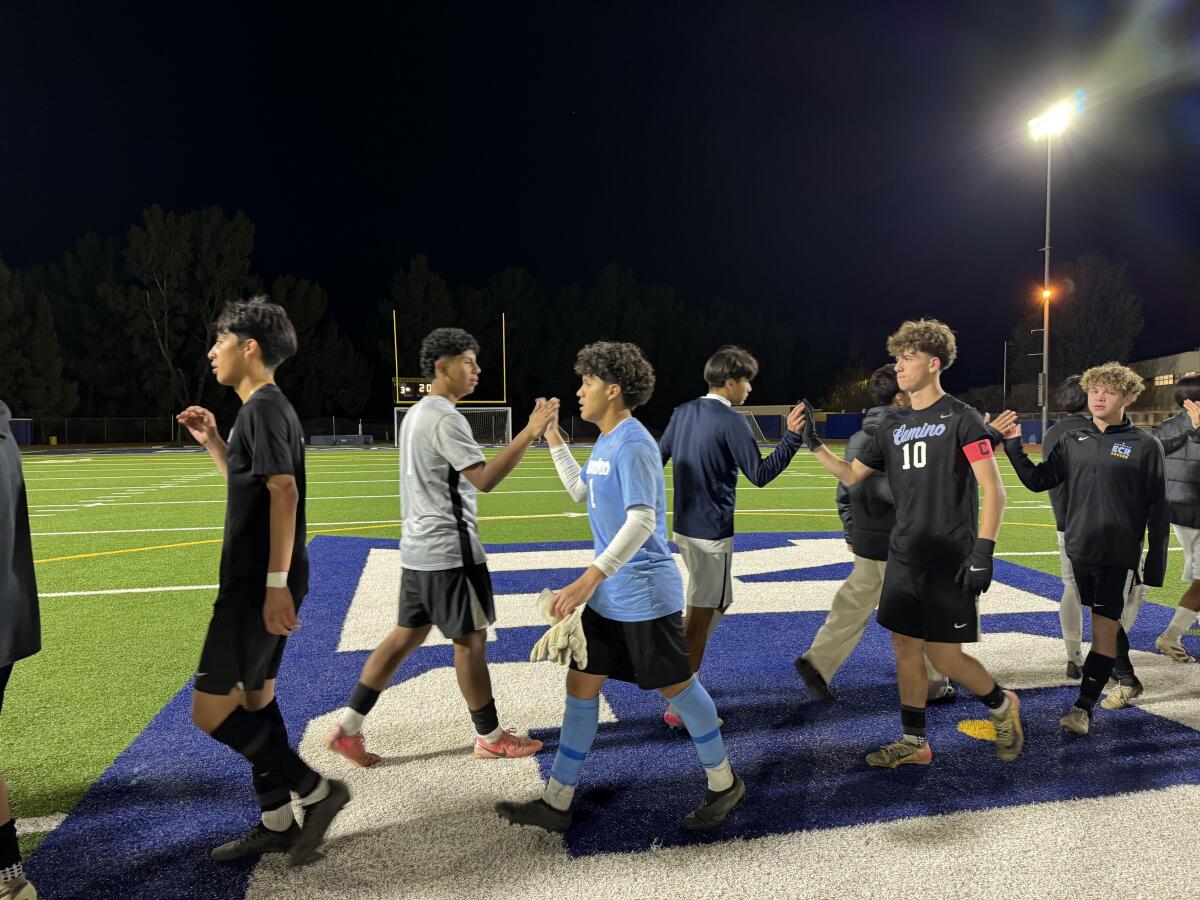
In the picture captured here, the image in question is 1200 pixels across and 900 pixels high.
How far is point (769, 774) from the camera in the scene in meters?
3.43

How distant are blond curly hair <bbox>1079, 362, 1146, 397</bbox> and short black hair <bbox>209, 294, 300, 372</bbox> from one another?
399 cm

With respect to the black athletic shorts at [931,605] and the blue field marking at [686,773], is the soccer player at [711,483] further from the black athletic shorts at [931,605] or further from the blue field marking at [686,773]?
the black athletic shorts at [931,605]

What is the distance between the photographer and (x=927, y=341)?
345cm

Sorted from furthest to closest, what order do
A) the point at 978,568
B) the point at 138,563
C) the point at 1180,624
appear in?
the point at 138,563
the point at 1180,624
the point at 978,568

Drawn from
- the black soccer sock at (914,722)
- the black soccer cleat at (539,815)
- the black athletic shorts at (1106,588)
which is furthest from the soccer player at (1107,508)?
the black soccer cleat at (539,815)

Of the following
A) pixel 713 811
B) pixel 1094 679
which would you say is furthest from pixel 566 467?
pixel 1094 679

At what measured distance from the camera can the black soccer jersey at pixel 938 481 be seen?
3.32 m

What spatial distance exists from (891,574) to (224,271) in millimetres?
47899

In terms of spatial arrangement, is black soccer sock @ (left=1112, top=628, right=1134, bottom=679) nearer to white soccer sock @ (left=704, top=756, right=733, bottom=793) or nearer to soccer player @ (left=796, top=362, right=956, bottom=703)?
soccer player @ (left=796, top=362, right=956, bottom=703)

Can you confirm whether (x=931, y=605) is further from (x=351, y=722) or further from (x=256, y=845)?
(x=256, y=845)

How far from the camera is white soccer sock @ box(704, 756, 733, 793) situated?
294 cm

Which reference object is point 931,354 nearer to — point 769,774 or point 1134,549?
point 1134,549

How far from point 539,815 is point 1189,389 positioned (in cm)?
516

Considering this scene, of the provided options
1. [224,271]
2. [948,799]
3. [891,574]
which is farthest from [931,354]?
[224,271]
